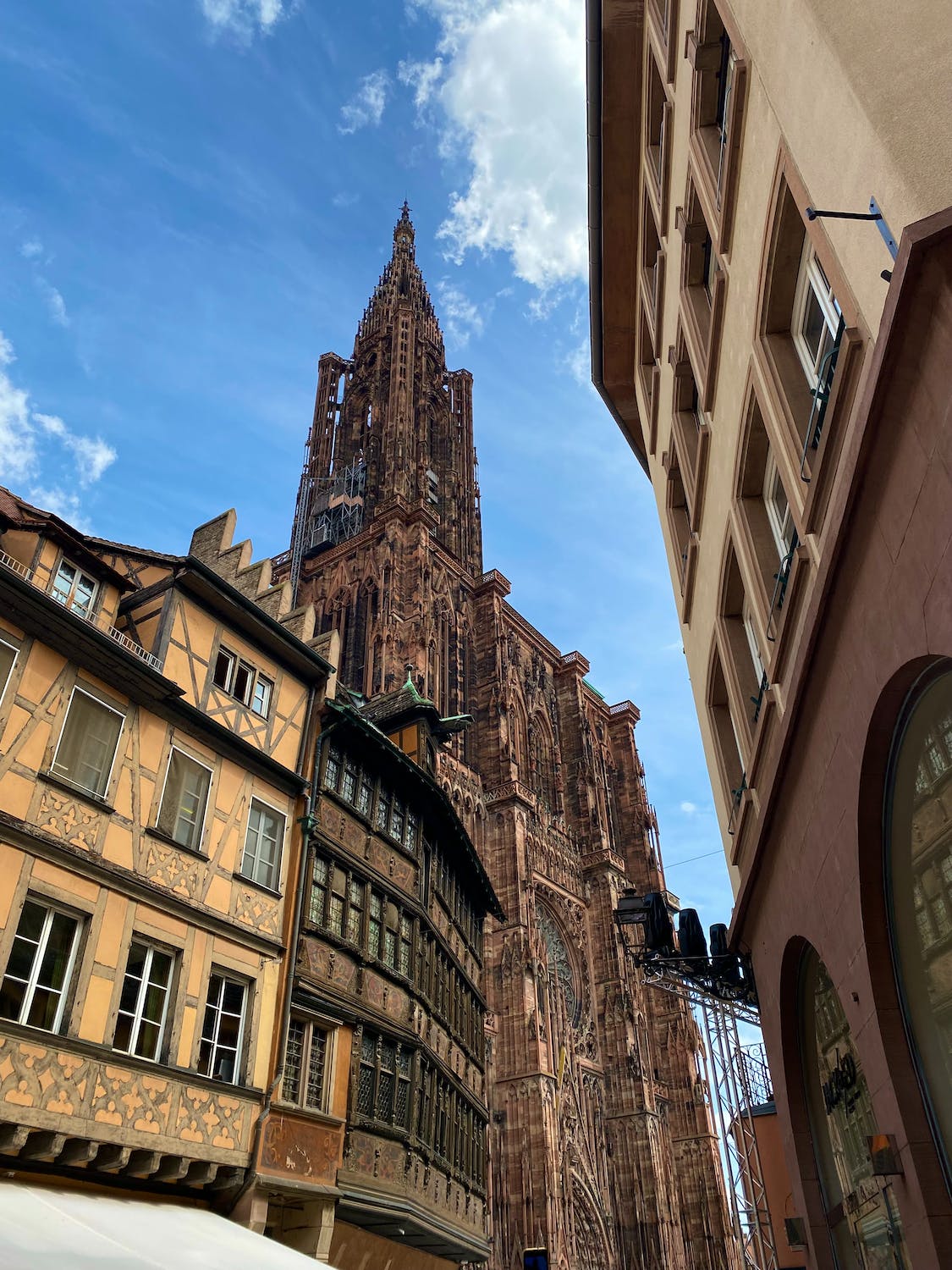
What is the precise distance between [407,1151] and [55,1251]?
8.28 metres

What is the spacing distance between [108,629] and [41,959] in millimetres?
3954

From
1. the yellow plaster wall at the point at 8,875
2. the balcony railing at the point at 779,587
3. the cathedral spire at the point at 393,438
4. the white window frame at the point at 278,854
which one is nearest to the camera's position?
the balcony railing at the point at 779,587

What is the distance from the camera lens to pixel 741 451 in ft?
32.7

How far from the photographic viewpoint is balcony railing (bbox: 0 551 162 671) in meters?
10.8

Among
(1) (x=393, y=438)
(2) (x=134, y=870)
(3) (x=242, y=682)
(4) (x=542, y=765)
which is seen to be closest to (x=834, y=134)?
(2) (x=134, y=870)

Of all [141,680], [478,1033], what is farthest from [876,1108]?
[478,1033]

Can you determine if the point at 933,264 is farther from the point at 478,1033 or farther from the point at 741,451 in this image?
the point at 478,1033

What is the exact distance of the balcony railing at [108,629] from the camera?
10.8m

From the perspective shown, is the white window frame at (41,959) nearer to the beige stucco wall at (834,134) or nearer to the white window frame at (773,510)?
the beige stucco wall at (834,134)

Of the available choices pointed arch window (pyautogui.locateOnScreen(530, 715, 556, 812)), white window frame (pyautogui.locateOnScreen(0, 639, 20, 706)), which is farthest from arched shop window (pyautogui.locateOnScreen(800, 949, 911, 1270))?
pointed arch window (pyautogui.locateOnScreen(530, 715, 556, 812))

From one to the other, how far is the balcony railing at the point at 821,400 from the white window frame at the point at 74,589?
795 cm

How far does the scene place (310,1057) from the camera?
12977 millimetres

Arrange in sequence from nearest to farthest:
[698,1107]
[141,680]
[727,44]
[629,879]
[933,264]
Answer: [933,264], [727,44], [141,680], [698,1107], [629,879]

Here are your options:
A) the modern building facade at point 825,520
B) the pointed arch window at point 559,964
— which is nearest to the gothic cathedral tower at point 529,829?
the pointed arch window at point 559,964
